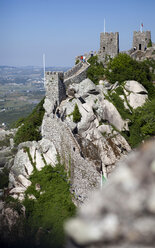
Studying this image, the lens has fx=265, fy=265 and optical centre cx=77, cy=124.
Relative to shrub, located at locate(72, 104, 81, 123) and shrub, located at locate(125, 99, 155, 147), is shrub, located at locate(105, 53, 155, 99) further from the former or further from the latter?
shrub, located at locate(72, 104, 81, 123)

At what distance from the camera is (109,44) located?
34.0m

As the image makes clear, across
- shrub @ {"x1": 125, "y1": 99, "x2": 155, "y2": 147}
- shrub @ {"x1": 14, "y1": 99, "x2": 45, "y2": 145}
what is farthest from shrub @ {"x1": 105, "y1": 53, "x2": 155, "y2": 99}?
shrub @ {"x1": 14, "y1": 99, "x2": 45, "y2": 145}

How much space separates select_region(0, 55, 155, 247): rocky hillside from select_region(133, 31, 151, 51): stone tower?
19.2 feet

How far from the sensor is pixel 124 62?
3130 centimetres

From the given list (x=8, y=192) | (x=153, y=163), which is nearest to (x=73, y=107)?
(x=8, y=192)

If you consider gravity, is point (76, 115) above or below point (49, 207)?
above

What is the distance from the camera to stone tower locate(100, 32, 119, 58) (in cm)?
3369

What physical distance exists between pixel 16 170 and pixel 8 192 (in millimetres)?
1828

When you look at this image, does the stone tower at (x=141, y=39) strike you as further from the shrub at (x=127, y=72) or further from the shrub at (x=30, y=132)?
the shrub at (x=30, y=132)

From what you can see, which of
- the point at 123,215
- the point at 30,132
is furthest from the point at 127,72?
the point at 123,215

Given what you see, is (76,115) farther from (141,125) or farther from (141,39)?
(141,39)

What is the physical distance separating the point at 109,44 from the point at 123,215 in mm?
33967

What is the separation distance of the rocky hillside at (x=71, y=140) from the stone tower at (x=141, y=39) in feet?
19.2

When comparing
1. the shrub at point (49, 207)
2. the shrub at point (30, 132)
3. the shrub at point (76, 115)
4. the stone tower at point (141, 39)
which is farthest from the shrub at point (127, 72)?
the shrub at point (49, 207)
